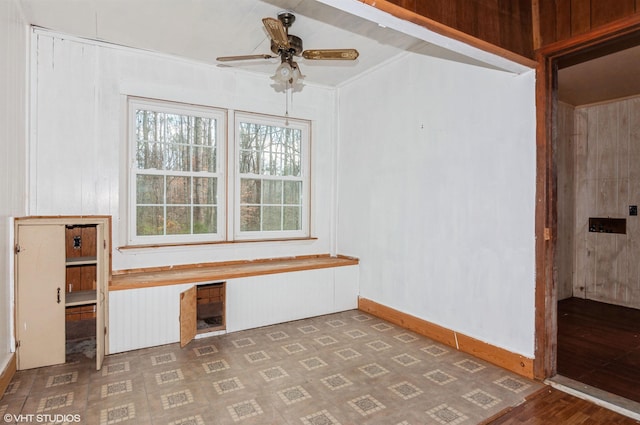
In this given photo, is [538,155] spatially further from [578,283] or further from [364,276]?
[578,283]

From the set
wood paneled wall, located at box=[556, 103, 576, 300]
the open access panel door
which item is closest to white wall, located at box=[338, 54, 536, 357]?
the open access panel door

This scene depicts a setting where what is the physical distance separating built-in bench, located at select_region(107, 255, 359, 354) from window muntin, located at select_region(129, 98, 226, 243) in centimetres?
45

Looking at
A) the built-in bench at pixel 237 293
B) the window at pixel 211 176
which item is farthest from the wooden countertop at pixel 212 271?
the window at pixel 211 176

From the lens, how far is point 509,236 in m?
2.88

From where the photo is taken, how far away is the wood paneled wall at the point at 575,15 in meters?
2.18

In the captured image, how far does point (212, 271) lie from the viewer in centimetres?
373

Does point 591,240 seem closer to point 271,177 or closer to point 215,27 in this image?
point 271,177

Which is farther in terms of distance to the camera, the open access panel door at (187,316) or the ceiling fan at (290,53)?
the open access panel door at (187,316)

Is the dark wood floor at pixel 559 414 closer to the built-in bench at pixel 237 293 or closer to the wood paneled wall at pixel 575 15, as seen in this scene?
the built-in bench at pixel 237 293

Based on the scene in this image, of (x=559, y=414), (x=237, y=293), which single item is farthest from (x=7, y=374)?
(x=559, y=414)

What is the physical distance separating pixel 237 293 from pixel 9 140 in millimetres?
2262

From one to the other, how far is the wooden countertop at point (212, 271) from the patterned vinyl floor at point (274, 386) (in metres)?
0.60

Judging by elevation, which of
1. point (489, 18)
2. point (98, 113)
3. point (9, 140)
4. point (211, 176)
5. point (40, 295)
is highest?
point (489, 18)

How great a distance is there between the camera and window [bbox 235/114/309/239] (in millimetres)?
4375
